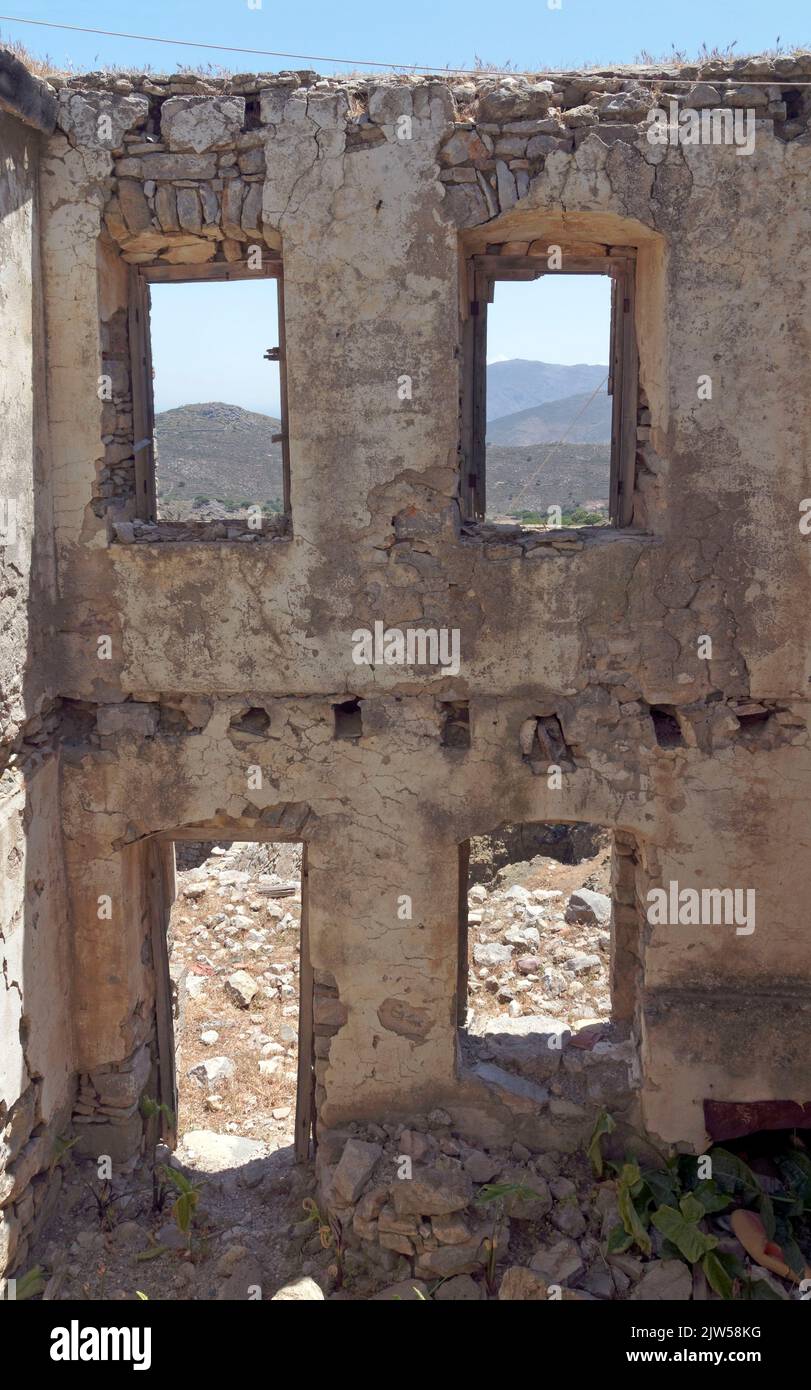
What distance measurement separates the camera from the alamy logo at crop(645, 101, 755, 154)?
5.03m

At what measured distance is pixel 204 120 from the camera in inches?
203

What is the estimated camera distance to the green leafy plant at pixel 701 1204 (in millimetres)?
4988

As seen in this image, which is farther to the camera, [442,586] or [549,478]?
[549,478]

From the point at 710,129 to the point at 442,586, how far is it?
8.44ft

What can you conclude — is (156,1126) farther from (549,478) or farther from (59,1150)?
(549,478)

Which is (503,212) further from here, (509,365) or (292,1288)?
(509,365)

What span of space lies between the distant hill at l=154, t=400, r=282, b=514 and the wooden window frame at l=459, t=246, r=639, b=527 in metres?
13.6

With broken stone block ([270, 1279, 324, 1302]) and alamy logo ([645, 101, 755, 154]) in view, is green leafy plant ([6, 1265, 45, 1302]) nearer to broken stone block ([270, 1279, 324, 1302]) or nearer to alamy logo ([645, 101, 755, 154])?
broken stone block ([270, 1279, 324, 1302])

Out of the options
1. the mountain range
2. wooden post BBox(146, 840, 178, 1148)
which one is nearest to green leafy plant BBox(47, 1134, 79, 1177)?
wooden post BBox(146, 840, 178, 1148)

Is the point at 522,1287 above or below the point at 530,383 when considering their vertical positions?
below

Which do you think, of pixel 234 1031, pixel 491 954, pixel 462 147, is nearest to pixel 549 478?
pixel 491 954

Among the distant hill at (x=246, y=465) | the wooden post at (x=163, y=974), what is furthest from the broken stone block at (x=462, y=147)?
the distant hill at (x=246, y=465)

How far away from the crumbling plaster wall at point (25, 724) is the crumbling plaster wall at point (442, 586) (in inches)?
6.6
